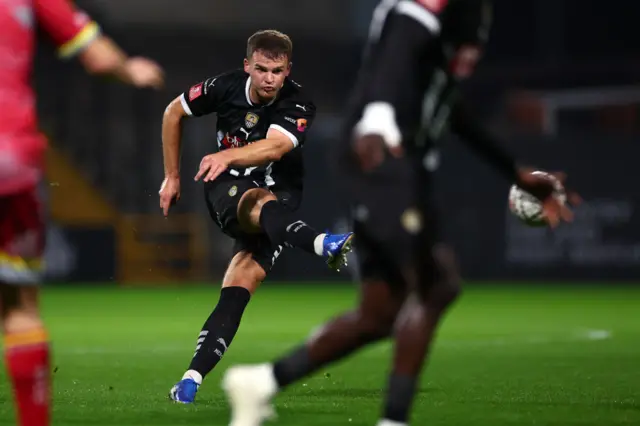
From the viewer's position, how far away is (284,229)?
7.41 m

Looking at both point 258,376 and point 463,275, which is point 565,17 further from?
point 258,376

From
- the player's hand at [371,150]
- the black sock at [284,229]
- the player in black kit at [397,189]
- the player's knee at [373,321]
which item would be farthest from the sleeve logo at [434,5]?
the black sock at [284,229]

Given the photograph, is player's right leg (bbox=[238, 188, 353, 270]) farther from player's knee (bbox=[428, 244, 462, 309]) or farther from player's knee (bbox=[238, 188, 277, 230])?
player's knee (bbox=[428, 244, 462, 309])

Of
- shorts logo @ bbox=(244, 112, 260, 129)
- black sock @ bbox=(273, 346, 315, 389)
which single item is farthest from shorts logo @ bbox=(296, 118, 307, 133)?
black sock @ bbox=(273, 346, 315, 389)

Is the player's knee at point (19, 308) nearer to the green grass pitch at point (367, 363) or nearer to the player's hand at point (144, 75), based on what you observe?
the player's hand at point (144, 75)

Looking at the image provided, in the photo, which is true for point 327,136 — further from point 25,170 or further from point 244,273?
point 25,170

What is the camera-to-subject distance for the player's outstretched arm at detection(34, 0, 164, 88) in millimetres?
4910

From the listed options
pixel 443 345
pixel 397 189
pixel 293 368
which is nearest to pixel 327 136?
pixel 443 345

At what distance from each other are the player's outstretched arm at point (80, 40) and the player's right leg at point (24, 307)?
50cm

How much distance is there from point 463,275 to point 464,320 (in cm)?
664

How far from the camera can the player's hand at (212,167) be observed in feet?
21.0

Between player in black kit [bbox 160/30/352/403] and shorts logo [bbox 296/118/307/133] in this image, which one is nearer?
player in black kit [bbox 160/30/352/403]

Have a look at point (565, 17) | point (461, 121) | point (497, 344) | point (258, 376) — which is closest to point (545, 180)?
point (461, 121)

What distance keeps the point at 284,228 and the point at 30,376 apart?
268cm
